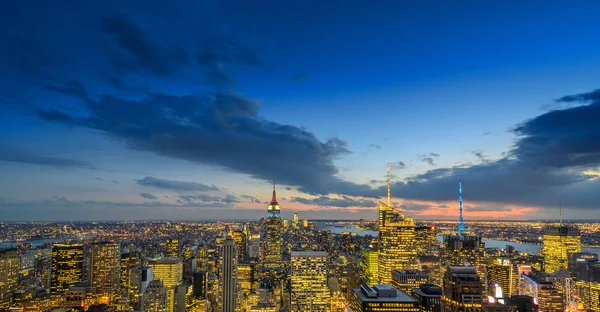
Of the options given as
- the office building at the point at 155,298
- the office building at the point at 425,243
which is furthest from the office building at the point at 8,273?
the office building at the point at 425,243

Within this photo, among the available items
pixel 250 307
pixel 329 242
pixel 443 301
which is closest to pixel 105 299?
pixel 250 307

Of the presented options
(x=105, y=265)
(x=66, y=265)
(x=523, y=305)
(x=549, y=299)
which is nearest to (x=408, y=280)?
(x=549, y=299)

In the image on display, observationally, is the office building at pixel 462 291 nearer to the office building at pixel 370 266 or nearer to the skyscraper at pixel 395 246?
the skyscraper at pixel 395 246

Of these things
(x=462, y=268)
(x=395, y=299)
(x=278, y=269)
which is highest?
(x=462, y=268)

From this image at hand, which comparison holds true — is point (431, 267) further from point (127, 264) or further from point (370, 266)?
point (127, 264)

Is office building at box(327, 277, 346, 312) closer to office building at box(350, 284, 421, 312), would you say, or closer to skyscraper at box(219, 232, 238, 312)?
skyscraper at box(219, 232, 238, 312)

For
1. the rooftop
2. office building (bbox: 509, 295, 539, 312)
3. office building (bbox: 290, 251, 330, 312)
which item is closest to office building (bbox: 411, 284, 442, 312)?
the rooftop

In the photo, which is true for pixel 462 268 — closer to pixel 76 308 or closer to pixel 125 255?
pixel 76 308
